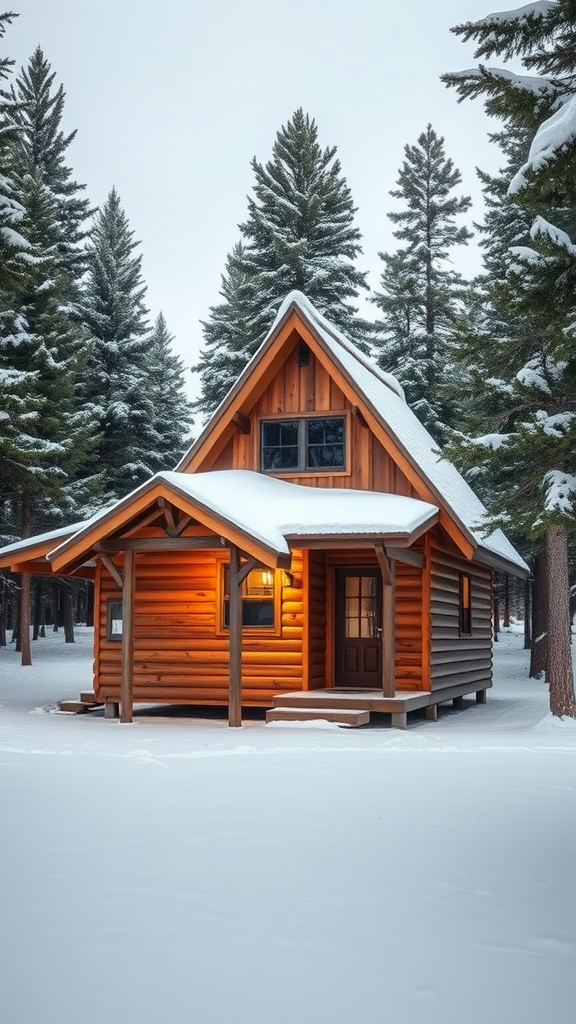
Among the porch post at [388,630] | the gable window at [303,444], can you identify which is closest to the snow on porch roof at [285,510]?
the porch post at [388,630]

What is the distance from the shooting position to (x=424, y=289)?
33562 mm

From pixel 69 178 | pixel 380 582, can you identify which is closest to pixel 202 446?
pixel 380 582

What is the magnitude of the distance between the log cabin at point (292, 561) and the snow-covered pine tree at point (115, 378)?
1562 centimetres

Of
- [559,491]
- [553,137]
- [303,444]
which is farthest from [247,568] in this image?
[553,137]

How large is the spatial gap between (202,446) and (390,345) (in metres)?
16.1

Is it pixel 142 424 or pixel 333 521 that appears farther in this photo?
pixel 142 424

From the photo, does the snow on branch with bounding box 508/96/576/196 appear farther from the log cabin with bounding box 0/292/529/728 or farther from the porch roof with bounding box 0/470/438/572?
the log cabin with bounding box 0/292/529/728

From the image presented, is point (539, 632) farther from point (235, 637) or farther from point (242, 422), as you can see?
point (235, 637)

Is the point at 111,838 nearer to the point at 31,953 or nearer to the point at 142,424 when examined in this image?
the point at 31,953

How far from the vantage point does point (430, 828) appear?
22.4 ft

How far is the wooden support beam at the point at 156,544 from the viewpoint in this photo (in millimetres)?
14762

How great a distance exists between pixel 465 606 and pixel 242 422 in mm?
6638

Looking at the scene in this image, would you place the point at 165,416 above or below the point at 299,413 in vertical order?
above

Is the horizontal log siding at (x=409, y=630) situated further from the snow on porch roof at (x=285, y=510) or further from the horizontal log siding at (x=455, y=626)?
the snow on porch roof at (x=285, y=510)
